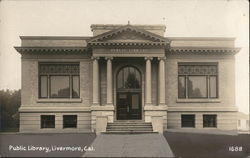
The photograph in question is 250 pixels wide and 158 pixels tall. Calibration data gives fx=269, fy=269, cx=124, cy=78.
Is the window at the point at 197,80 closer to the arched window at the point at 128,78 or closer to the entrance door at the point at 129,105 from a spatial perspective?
the arched window at the point at 128,78

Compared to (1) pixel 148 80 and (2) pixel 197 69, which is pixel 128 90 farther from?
(2) pixel 197 69

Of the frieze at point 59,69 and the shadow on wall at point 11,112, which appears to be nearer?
the frieze at point 59,69

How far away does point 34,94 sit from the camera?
24.9m

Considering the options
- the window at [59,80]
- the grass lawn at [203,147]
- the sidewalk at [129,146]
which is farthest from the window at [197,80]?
the window at [59,80]

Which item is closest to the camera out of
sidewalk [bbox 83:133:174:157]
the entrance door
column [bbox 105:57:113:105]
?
sidewalk [bbox 83:133:174:157]

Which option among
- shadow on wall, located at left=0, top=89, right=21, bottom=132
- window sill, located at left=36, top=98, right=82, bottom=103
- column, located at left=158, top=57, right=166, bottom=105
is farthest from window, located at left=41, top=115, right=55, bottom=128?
column, located at left=158, top=57, right=166, bottom=105

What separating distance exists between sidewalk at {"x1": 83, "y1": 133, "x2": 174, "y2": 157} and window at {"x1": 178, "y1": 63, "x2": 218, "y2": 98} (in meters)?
8.25

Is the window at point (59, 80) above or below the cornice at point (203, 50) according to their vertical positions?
below

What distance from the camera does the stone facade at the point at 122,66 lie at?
2384 centimetres

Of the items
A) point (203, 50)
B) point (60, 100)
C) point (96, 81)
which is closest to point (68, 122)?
point (60, 100)

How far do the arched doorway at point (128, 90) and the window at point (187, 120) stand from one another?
13.8 ft

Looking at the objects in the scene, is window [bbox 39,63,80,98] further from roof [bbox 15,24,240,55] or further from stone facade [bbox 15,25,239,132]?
roof [bbox 15,24,240,55]

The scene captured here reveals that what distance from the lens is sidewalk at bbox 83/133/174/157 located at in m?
14.0

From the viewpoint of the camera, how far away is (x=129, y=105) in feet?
83.7
